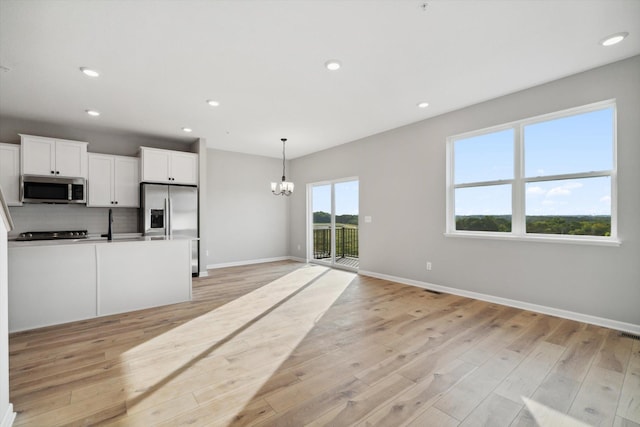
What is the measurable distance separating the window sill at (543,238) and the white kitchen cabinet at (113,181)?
5635 mm

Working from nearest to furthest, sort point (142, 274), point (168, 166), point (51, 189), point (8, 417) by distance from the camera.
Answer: point (8, 417) < point (142, 274) < point (51, 189) < point (168, 166)

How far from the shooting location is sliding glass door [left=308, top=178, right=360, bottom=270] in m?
6.43

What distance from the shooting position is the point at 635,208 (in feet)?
9.52

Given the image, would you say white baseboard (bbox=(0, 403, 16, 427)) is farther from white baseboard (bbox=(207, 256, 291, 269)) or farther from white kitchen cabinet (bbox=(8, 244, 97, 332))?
white baseboard (bbox=(207, 256, 291, 269))

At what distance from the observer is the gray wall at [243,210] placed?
6602 millimetres

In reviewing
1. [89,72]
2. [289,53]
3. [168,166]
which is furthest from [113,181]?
[289,53]

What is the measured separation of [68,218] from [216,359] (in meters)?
4.52

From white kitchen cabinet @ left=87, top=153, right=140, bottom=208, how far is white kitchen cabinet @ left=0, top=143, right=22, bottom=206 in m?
0.87

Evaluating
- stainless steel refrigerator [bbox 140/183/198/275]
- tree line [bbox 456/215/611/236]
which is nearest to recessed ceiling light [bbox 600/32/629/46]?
tree line [bbox 456/215/611/236]

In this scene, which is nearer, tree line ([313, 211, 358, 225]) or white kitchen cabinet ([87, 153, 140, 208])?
white kitchen cabinet ([87, 153, 140, 208])

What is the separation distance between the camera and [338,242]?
700 cm

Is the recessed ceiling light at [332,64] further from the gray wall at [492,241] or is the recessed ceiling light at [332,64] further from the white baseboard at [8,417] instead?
the white baseboard at [8,417]

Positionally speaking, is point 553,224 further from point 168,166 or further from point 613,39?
point 168,166

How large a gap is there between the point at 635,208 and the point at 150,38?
16.4 feet
